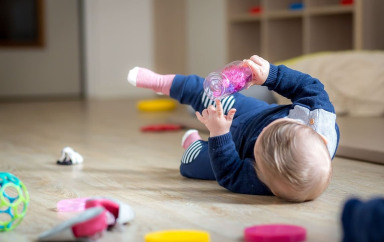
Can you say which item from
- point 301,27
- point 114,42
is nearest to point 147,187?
point 301,27

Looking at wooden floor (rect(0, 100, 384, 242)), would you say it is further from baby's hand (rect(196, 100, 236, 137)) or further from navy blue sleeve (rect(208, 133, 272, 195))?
baby's hand (rect(196, 100, 236, 137))

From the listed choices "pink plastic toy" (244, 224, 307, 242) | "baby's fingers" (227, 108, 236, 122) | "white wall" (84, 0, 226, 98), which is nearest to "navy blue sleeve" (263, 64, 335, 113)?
"baby's fingers" (227, 108, 236, 122)

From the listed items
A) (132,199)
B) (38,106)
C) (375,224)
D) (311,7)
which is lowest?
(38,106)

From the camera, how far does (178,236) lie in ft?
3.09

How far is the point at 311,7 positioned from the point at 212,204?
2338 mm

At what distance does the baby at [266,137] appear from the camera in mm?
1129

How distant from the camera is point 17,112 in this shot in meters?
3.46

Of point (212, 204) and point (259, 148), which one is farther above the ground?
point (259, 148)

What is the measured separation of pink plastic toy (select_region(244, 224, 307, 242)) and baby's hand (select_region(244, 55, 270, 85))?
1.44 ft

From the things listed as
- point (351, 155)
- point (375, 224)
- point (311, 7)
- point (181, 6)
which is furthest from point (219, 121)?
point (181, 6)

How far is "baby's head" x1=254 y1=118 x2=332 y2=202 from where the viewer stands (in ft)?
3.65

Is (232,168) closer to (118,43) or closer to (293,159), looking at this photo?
(293,159)

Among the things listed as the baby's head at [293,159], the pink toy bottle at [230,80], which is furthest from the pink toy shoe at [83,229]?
the pink toy bottle at [230,80]

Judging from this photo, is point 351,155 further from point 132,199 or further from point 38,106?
point 38,106
